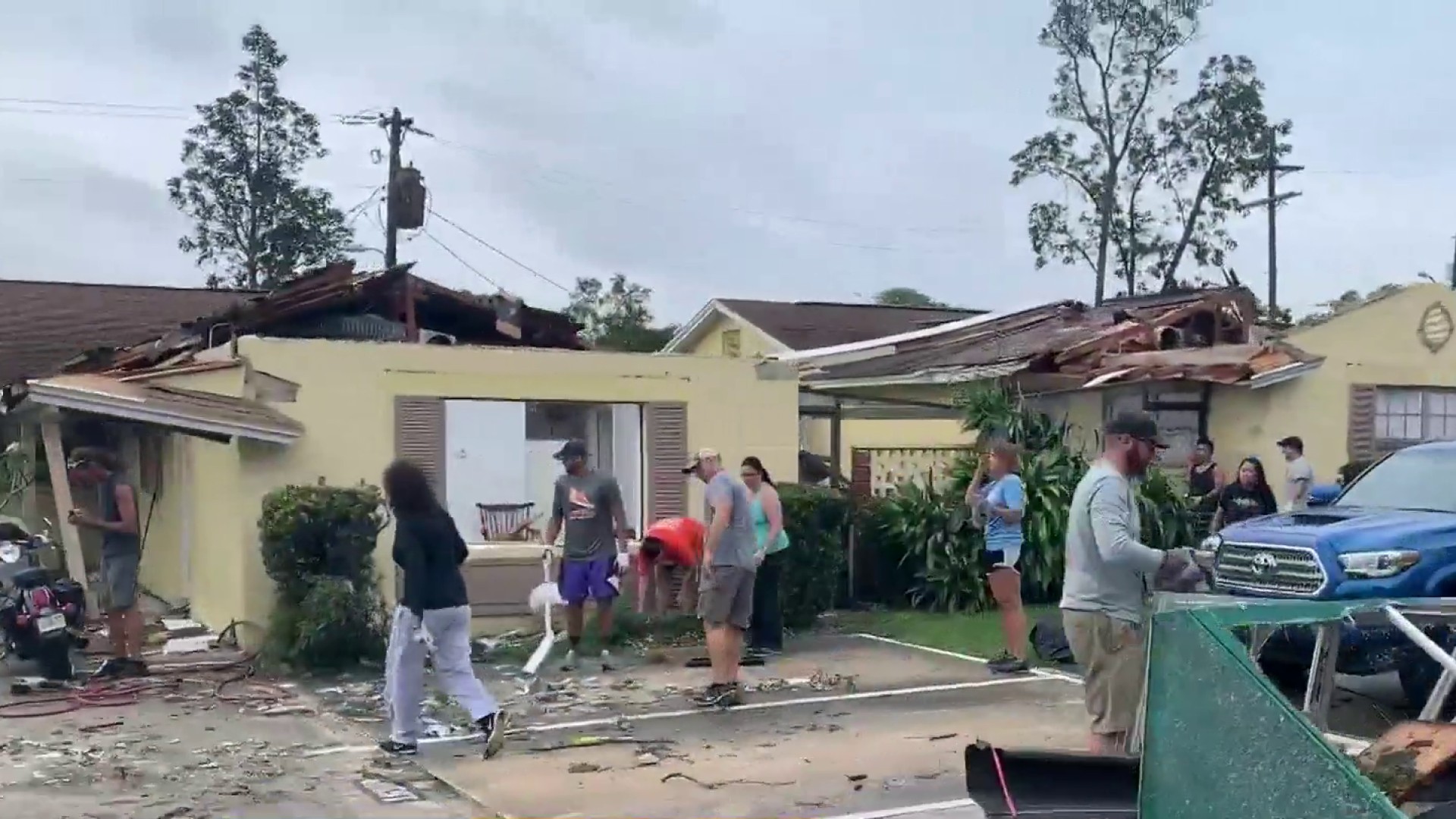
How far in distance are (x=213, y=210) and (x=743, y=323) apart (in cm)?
1506

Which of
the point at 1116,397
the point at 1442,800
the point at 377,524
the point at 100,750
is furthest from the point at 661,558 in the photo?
the point at 1442,800

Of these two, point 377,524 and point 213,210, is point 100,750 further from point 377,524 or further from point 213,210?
point 213,210

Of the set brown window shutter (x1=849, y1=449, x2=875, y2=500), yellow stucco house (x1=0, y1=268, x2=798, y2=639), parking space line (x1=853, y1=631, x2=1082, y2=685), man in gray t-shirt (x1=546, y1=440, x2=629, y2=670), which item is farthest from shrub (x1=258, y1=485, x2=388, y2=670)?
brown window shutter (x1=849, y1=449, x2=875, y2=500)

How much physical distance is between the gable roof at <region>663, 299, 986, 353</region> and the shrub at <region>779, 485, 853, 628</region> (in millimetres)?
12723

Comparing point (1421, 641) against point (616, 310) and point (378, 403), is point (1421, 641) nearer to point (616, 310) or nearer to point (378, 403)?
point (378, 403)

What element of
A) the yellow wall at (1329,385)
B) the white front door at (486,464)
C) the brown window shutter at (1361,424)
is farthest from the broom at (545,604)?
the brown window shutter at (1361,424)

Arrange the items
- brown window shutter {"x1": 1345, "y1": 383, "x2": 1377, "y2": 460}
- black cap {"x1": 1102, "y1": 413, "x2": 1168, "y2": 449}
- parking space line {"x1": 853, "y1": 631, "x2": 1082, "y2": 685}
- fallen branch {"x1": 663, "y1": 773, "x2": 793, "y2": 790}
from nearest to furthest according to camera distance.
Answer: black cap {"x1": 1102, "y1": 413, "x2": 1168, "y2": 449}
fallen branch {"x1": 663, "y1": 773, "x2": 793, "y2": 790}
parking space line {"x1": 853, "y1": 631, "x2": 1082, "y2": 685}
brown window shutter {"x1": 1345, "y1": 383, "x2": 1377, "y2": 460}

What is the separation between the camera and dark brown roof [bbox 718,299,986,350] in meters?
26.8

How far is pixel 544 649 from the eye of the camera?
1070cm

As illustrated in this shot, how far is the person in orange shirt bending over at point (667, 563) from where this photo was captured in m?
11.9

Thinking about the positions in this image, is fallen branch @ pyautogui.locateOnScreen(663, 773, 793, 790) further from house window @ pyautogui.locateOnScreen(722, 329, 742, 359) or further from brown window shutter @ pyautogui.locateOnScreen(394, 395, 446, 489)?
house window @ pyautogui.locateOnScreen(722, 329, 742, 359)

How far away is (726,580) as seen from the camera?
31.0 feet

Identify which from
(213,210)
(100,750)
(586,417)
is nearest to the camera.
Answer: (100,750)

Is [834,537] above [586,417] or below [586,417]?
below
